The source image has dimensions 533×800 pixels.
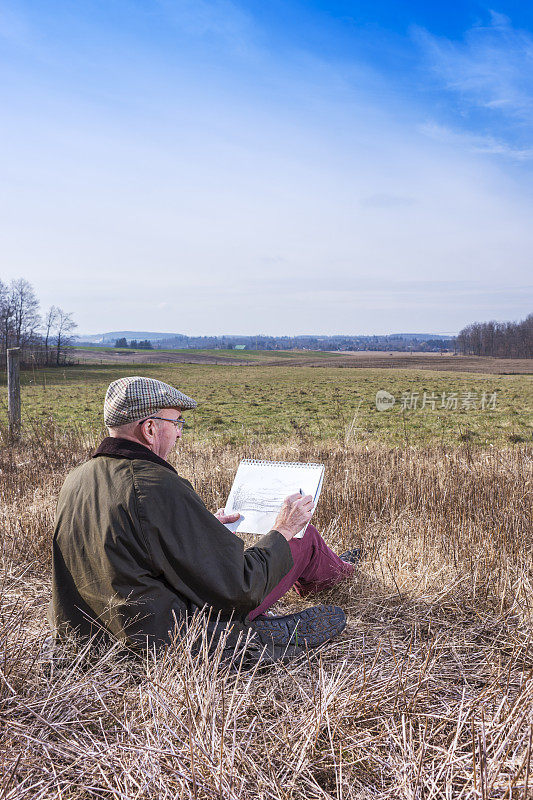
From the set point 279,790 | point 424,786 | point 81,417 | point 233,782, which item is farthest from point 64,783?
point 81,417

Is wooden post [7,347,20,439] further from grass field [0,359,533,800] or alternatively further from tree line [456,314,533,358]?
tree line [456,314,533,358]

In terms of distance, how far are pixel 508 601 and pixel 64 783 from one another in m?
2.71

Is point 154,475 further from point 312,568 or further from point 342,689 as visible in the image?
point 312,568

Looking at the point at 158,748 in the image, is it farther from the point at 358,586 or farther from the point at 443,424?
the point at 443,424

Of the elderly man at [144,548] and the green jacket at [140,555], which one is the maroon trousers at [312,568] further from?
the green jacket at [140,555]

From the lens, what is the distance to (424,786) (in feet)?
5.93

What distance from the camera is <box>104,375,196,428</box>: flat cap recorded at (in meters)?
2.36

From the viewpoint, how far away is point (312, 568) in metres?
3.44

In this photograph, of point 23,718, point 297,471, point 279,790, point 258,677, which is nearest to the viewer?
point 279,790

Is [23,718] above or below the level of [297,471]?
below

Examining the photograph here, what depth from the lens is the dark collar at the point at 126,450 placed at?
2320 mm

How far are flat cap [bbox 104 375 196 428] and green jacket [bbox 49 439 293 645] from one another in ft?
0.37

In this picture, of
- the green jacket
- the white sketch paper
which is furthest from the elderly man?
the white sketch paper

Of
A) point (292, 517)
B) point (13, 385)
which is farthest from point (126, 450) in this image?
point (13, 385)
